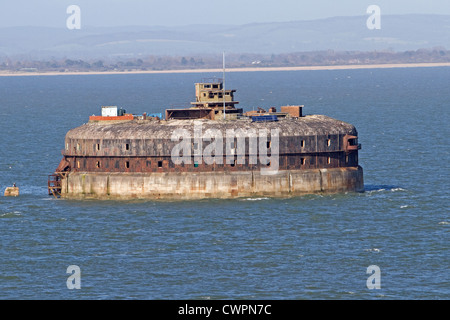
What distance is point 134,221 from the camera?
9244 cm

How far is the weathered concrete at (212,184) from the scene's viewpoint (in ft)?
324

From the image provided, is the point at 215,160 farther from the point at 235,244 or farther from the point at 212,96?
the point at 235,244

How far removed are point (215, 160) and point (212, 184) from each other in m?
2.17

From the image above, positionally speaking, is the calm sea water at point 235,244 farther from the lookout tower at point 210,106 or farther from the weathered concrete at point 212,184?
the lookout tower at point 210,106

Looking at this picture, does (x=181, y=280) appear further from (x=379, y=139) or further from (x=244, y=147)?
(x=379, y=139)

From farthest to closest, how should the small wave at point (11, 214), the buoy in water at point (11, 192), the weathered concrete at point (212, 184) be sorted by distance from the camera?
the buoy in water at point (11, 192)
the weathered concrete at point (212, 184)
the small wave at point (11, 214)

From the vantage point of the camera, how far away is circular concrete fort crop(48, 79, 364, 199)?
98938mm

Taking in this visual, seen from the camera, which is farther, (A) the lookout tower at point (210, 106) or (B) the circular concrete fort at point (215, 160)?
(A) the lookout tower at point (210, 106)

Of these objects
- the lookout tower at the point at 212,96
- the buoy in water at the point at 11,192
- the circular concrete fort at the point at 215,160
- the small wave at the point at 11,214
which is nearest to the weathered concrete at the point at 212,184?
the circular concrete fort at the point at 215,160

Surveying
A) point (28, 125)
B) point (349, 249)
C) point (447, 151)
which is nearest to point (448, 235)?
point (349, 249)

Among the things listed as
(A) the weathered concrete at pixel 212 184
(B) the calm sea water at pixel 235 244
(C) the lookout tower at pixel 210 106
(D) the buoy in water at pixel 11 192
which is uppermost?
(C) the lookout tower at pixel 210 106

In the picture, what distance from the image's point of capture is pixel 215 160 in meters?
99.2
